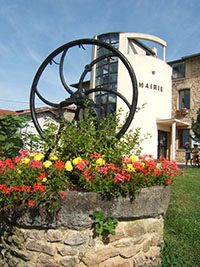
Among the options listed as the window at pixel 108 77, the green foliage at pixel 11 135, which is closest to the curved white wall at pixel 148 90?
the window at pixel 108 77

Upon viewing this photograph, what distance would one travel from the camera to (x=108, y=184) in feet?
7.36

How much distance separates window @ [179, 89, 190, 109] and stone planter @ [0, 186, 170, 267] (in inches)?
607

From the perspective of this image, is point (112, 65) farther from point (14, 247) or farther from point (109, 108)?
point (14, 247)

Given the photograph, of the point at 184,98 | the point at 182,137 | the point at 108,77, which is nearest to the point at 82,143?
the point at 108,77

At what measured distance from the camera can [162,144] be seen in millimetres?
16125

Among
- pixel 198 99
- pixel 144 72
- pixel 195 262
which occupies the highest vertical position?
pixel 144 72

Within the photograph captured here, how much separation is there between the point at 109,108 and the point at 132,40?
516 centimetres

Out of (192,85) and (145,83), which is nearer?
(145,83)

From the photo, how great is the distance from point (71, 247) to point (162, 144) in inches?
582

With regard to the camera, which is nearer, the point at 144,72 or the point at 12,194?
the point at 12,194

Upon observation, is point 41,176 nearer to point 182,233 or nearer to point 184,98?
point 182,233

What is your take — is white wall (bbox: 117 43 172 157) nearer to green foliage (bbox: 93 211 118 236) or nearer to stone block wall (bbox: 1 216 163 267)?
stone block wall (bbox: 1 216 163 267)

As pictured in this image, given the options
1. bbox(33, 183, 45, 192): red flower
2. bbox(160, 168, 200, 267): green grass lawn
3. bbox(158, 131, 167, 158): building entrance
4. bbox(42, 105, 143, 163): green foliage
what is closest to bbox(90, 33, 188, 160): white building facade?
bbox(158, 131, 167, 158): building entrance

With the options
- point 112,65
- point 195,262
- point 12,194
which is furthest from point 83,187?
point 112,65
